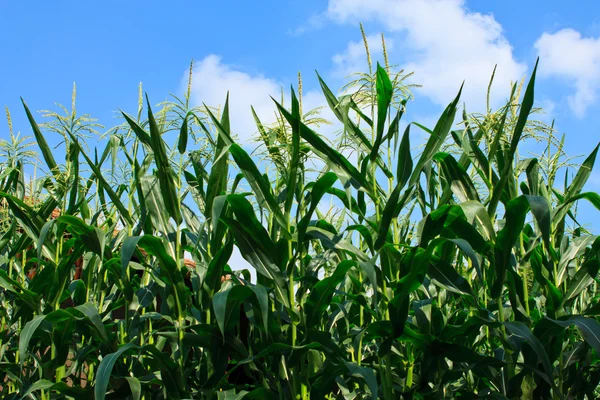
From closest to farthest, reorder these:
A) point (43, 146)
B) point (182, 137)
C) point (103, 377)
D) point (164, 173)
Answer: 1. point (103, 377)
2. point (164, 173)
3. point (182, 137)
4. point (43, 146)

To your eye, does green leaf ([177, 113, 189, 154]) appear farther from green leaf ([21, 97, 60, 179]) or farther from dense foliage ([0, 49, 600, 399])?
green leaf ([21, 97, 60, 179])

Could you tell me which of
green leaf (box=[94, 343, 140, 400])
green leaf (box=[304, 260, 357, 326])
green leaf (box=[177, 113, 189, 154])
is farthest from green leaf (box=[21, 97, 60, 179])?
green leaf (box=[304, 260, 357, 326])

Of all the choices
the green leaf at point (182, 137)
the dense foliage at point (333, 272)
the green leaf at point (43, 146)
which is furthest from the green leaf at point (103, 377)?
the green leaf at point (43, 146)

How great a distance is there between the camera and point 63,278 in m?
2.29

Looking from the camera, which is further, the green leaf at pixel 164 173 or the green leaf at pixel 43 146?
the green leaf at pixel 43 146

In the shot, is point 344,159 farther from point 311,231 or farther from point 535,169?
point 535,169

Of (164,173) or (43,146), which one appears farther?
Answer: (43,146)

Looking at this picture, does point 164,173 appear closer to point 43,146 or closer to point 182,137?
point 182,137

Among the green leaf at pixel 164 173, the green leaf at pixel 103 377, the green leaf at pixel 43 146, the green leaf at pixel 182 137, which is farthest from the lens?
the green leaf at pixel 43 146

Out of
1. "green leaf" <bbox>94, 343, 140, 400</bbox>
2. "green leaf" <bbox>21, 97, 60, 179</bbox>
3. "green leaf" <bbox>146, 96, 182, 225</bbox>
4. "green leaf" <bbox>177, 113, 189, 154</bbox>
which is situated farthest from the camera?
"green leaf" <bbox>21, 97, 60, 179</bbox>

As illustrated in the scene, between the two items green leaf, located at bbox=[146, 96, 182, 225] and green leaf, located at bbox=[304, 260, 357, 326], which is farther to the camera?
green leaf, located at bbox=[146, 96, 182, 225]

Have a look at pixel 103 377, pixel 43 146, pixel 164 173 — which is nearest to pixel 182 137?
pixel 164 173

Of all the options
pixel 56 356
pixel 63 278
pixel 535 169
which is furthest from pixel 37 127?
pixel 535 169

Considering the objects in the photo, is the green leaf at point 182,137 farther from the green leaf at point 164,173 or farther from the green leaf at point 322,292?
the green leaf at point 322,292
